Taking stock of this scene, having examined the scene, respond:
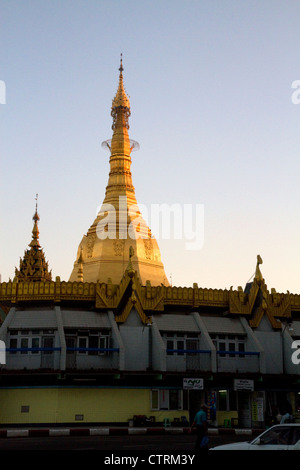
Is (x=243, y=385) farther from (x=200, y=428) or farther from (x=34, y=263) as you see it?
(x=34, y=263)

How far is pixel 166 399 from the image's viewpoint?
40.4 m

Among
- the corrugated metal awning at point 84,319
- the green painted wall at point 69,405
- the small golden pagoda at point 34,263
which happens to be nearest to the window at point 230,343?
the green painted wall at point 69,405

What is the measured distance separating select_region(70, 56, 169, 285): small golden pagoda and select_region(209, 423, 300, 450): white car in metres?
46.3

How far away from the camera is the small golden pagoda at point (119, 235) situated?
63750 mm

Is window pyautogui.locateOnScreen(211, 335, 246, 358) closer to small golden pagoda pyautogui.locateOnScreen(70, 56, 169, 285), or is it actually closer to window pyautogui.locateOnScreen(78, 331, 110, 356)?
window pyautogui.locateOnScreen(78, 331, 110, 356)

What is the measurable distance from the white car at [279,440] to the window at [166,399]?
2494 cm

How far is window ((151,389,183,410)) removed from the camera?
40.2 m

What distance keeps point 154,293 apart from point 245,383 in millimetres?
8540

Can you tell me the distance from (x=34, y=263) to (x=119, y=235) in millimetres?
21936

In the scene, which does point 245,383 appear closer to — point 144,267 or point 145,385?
point 145,385

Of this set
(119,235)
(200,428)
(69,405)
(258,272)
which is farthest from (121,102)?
(200,428)

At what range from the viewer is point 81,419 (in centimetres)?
3812
